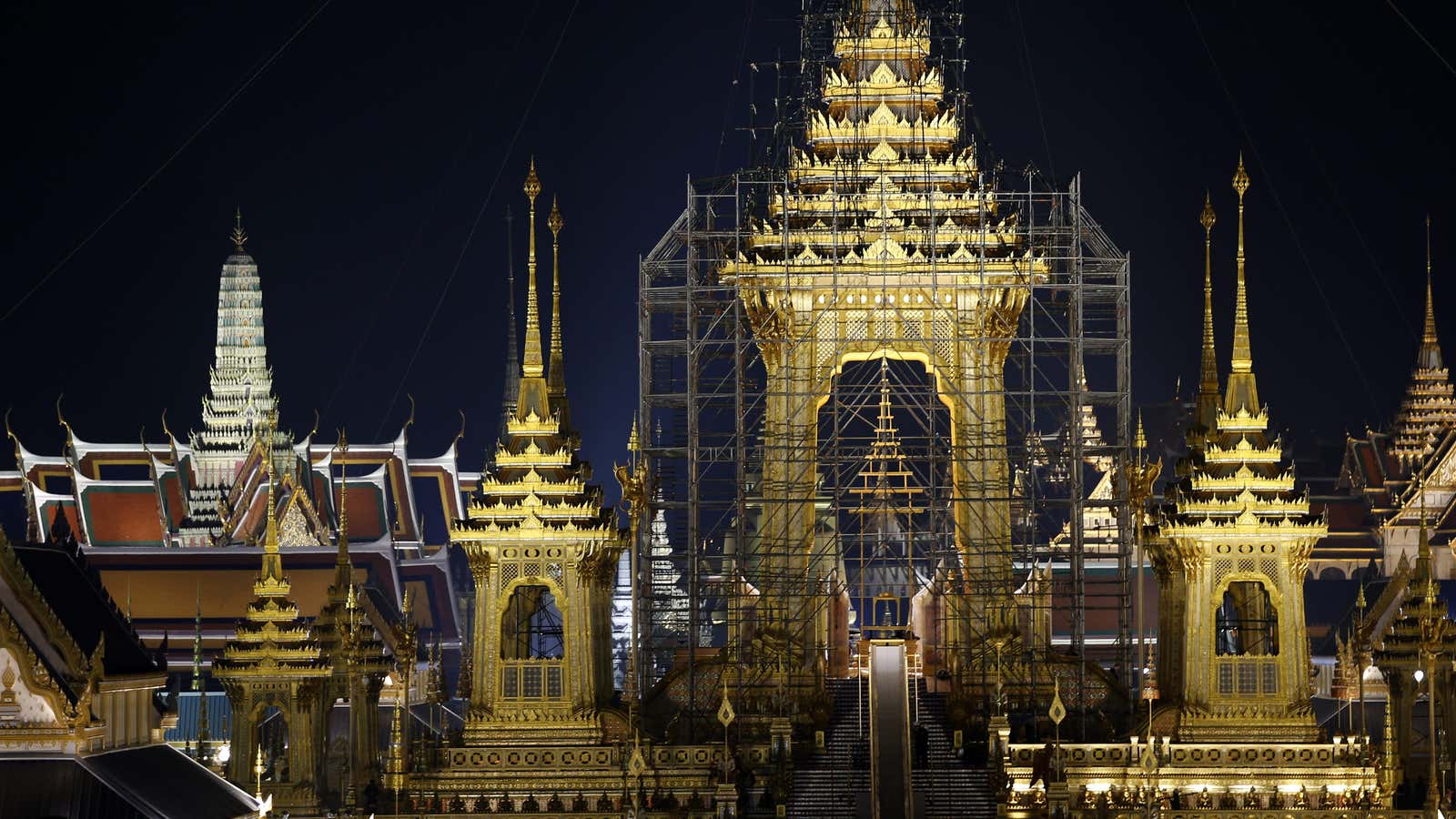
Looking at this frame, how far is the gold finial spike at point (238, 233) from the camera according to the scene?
50669mm

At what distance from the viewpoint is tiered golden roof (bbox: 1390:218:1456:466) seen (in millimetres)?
53531

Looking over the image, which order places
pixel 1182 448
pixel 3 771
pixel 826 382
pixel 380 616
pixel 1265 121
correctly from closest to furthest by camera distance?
pixel 3 771 < pixel 826 382 < pixel 380 616 < pixel 1265 121 < pixel 1182 448

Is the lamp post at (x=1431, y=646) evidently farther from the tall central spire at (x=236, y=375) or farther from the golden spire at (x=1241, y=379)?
the tall central spire at (x=236, y=375)

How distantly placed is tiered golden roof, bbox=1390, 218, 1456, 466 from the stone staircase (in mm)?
21629

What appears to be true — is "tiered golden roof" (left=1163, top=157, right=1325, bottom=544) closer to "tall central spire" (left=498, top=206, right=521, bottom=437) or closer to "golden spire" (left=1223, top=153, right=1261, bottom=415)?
"golden spire" (left=1223, top=153, right=1261, bottom=415)

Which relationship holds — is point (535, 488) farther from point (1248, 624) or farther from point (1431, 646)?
point (1431, 646)

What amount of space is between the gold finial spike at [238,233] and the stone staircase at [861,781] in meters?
19.4

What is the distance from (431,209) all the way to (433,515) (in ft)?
19.2

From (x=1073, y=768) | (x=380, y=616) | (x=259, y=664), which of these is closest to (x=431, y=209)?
(x=380, y=616)

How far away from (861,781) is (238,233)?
2148 cm

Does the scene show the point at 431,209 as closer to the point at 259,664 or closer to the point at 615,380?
the point at 615,380

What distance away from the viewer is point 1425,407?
53969mm

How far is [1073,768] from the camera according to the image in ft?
107

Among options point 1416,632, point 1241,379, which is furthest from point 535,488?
point 1416,632
